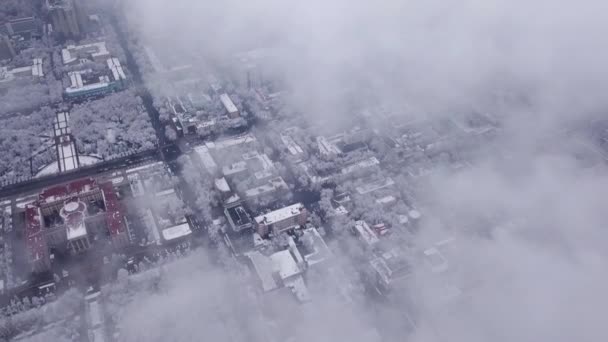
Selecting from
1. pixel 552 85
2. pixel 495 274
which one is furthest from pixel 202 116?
pixel 552 85

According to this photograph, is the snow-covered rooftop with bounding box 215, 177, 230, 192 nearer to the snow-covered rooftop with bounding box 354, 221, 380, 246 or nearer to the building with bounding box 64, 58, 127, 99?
the snow-covered rooftop with bounding box 354, 221, 380, 246

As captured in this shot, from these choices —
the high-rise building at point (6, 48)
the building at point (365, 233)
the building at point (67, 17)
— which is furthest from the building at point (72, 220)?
the building at point (67, 17)

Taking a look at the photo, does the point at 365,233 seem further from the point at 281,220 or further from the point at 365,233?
the point at 281,220

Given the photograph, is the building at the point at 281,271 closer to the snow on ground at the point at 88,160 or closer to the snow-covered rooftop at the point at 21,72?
the snow on ground at the point at 88,160

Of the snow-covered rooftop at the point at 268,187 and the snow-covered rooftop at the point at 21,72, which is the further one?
the snow-covered rooftop at the point at 21,72

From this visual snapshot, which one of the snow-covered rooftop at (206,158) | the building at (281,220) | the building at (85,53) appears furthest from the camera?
the building at (85,53)

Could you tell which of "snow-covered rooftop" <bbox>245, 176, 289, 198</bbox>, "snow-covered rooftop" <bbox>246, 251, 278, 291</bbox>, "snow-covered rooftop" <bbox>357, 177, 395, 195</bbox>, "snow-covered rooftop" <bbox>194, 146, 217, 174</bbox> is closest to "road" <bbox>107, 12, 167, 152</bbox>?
"snow-covered rooftop" <bbox>194, 146, 217, 174</bbox>

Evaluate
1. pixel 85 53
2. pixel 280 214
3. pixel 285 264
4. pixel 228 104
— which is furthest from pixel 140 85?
pixel 285 264
